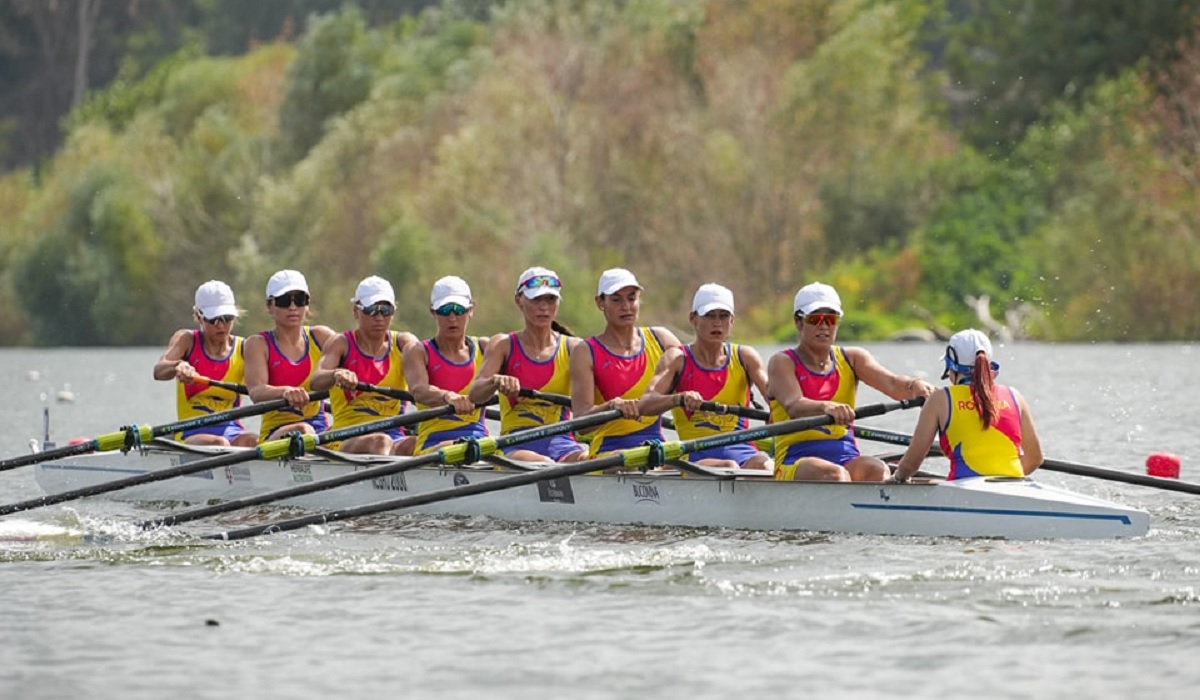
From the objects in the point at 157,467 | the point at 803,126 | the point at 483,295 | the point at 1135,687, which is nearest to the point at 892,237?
the point at 803,126

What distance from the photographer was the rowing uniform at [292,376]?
14234 millimetres

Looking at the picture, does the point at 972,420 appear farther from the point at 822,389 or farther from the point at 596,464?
the point at 596,464

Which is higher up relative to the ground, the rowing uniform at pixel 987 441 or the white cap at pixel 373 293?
the white cap at pixel 373 293

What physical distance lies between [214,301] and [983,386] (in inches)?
247

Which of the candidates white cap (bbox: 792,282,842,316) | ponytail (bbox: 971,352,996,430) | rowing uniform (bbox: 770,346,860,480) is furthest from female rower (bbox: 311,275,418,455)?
ponytail (bbox: 971,352,996,430)

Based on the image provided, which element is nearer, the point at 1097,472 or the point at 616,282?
the point at 1097,472

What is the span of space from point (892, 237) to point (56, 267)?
750 inches

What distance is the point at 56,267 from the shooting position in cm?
4716

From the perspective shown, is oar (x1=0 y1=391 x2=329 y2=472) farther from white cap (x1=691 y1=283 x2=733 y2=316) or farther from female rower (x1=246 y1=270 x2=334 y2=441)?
white cap (x1=691 y1=283 x2=733 y2=316)

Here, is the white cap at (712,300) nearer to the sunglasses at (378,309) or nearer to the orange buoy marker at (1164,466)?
the orange buoy marker at (1164,466)

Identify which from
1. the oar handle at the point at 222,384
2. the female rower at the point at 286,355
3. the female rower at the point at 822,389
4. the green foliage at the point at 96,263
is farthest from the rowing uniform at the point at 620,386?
the green foliage at the point at 96,263

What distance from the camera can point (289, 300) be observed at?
14.0 metres

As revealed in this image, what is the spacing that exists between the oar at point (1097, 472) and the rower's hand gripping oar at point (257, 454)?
2638mm

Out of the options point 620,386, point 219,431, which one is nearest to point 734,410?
point 620,386
